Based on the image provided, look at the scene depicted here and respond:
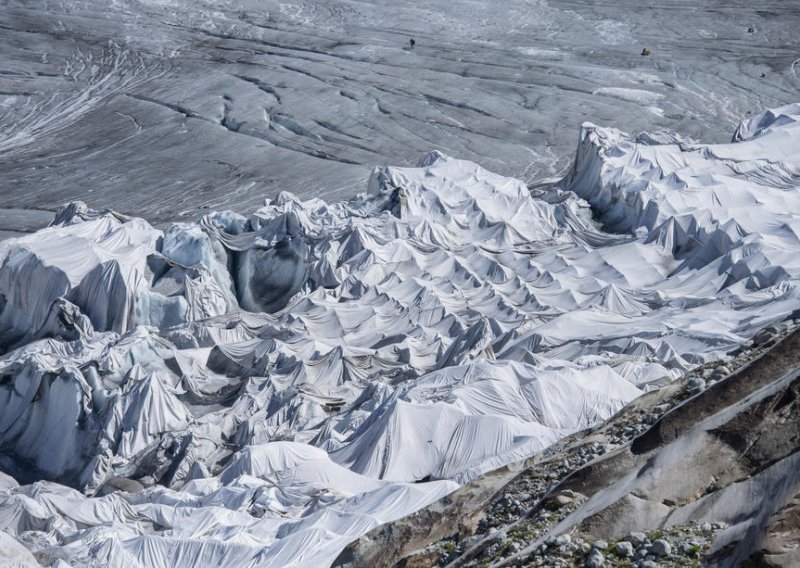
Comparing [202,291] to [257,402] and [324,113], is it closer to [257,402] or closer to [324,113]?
[257,402]

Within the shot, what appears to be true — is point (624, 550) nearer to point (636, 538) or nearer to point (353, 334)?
point (636, 538)

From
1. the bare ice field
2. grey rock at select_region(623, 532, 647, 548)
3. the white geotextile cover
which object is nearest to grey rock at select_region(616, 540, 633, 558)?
grey rock at select_region(623, 532, 647, 548)

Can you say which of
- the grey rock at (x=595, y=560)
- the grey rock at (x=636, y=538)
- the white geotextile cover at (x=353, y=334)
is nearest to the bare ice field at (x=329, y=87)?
the white geotextile cover at (x=353, y=334)

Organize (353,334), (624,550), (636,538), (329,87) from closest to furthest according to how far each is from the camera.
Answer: (624,550)
(636,538)
(353,334)
(329,87)

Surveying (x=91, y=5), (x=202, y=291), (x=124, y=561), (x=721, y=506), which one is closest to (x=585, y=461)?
(x=721, y=506)

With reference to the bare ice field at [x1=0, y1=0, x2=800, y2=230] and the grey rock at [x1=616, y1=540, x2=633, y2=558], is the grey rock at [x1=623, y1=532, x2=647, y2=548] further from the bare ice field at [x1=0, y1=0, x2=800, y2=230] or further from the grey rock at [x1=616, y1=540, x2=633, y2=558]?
the bare ice field at [x1=0, y1=0, x2=800, y2=230]

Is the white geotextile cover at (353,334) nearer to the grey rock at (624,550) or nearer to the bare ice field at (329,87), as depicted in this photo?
the grey rock at (624,550)

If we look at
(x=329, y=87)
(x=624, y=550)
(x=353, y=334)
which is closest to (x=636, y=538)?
(x=624, y=550)
